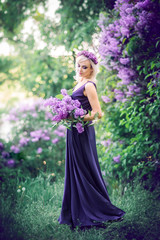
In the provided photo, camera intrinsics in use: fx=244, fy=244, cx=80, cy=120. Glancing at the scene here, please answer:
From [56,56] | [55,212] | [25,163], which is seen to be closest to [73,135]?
[55,212]

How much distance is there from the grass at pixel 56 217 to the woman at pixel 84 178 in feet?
0.39

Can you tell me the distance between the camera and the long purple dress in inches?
114

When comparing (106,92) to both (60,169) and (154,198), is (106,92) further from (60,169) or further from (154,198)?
(60,169)

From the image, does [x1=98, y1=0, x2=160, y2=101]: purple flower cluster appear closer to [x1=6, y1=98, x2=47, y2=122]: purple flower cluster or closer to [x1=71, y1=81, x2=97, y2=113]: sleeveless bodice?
[x1=71, y1=81, x2=97, y2=113]: sleeveless bodice

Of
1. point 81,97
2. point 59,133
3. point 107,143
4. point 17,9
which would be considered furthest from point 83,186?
point 17,9

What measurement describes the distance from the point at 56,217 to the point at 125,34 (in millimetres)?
2675

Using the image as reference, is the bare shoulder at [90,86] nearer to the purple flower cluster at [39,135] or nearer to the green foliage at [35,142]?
the green foliage at [35,142]

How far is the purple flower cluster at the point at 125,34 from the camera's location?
324 cm

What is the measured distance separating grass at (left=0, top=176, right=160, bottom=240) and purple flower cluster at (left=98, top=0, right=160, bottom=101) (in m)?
1.56

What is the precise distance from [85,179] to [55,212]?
2.79 ft

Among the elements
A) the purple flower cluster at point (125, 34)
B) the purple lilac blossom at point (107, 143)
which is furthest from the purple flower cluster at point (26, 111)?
the purple flower cluster at point (125, 34)

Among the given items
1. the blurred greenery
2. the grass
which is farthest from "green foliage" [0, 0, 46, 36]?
the grass

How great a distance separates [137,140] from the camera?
3.71 m

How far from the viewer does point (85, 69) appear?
3.05 metres
